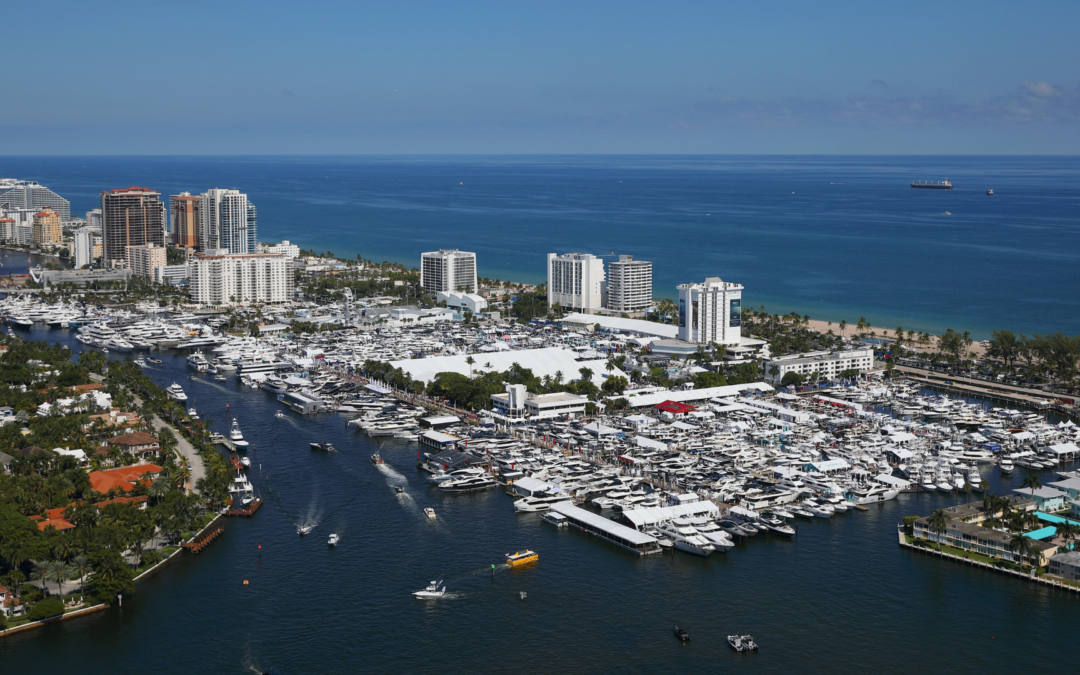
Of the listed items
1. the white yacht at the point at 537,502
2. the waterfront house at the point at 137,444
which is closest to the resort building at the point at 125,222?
the waterfront house at the point at 137,444

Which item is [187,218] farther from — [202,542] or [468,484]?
[202,542]

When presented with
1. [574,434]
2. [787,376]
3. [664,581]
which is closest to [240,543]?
[664,581]

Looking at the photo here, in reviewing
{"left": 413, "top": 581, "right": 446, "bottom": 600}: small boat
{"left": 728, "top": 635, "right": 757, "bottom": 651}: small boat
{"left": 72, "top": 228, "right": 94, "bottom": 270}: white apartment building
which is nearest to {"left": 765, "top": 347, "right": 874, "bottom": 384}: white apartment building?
{"left": 728, "top": 635, "right": 757, "bottom": 651}: small boat

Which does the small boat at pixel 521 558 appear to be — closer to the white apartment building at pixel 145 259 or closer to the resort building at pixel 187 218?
the white apartment building at pixel 145 259

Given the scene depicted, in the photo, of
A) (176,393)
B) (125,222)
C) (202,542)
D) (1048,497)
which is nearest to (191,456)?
(202,542)

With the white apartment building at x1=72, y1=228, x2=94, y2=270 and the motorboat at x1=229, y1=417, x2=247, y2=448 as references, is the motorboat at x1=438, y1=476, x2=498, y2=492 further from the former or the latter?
the white apartment building at x1=72, y1=228, x2=94, y2=270

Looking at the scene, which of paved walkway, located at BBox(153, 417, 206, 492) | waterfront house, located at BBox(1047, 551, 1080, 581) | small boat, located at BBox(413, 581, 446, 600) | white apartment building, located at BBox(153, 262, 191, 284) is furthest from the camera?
white apartment building, located at BBox(153, 262, 191, 284)
